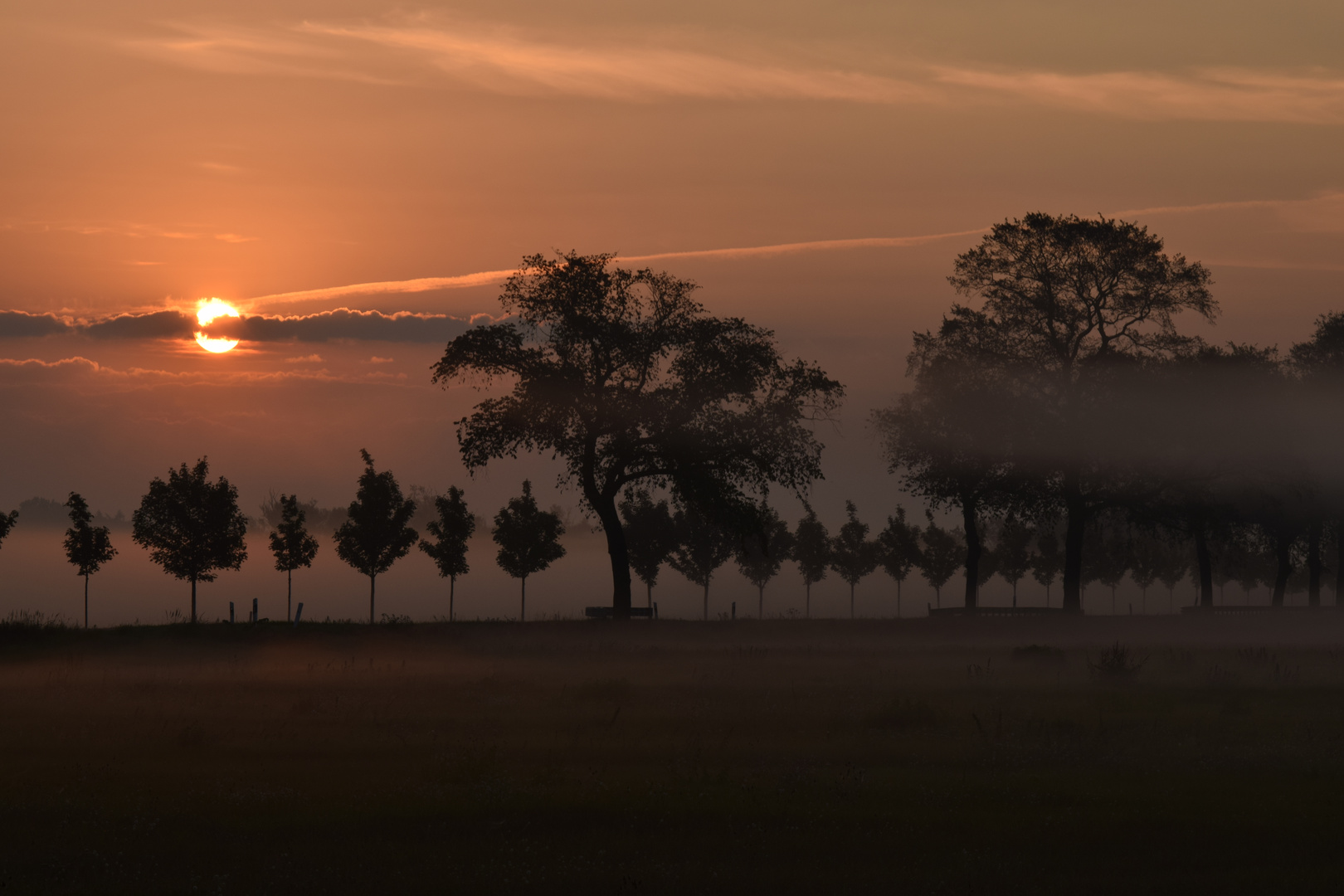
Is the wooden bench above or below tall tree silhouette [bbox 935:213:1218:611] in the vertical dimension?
below

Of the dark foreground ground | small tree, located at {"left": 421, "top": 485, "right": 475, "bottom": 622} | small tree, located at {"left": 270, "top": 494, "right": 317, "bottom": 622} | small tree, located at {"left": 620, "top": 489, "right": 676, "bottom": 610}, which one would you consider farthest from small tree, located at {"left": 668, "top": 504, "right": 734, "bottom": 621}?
the dark foreground ground

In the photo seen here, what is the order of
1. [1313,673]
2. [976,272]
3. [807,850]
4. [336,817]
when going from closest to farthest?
[807,850], [336,817], [1313,673], [976,272]

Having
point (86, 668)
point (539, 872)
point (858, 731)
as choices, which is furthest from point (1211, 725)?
point (86, 668)

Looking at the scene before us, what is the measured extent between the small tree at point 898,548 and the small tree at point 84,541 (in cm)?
5573

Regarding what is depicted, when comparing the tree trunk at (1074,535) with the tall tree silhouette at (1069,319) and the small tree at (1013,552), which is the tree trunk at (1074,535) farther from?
the small tree at (1013,552)

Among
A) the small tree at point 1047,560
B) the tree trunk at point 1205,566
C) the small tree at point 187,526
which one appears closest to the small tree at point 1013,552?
the small tree at point 1047,560

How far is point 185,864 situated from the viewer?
12477 mm

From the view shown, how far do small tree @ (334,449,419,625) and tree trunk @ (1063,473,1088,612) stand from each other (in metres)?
31.4

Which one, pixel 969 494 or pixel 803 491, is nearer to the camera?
pixel 803 491

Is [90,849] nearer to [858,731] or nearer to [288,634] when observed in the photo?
[858,731]

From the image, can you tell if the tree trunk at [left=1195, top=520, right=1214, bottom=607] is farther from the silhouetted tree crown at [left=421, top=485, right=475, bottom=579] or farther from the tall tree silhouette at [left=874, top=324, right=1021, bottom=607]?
the silhouetted tree crown at [left=421, top=485, right=475, bottom=579]

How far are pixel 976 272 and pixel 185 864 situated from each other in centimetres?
4501

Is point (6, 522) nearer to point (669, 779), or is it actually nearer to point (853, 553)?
point (669, 779)

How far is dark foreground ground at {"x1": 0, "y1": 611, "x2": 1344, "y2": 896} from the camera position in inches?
487
